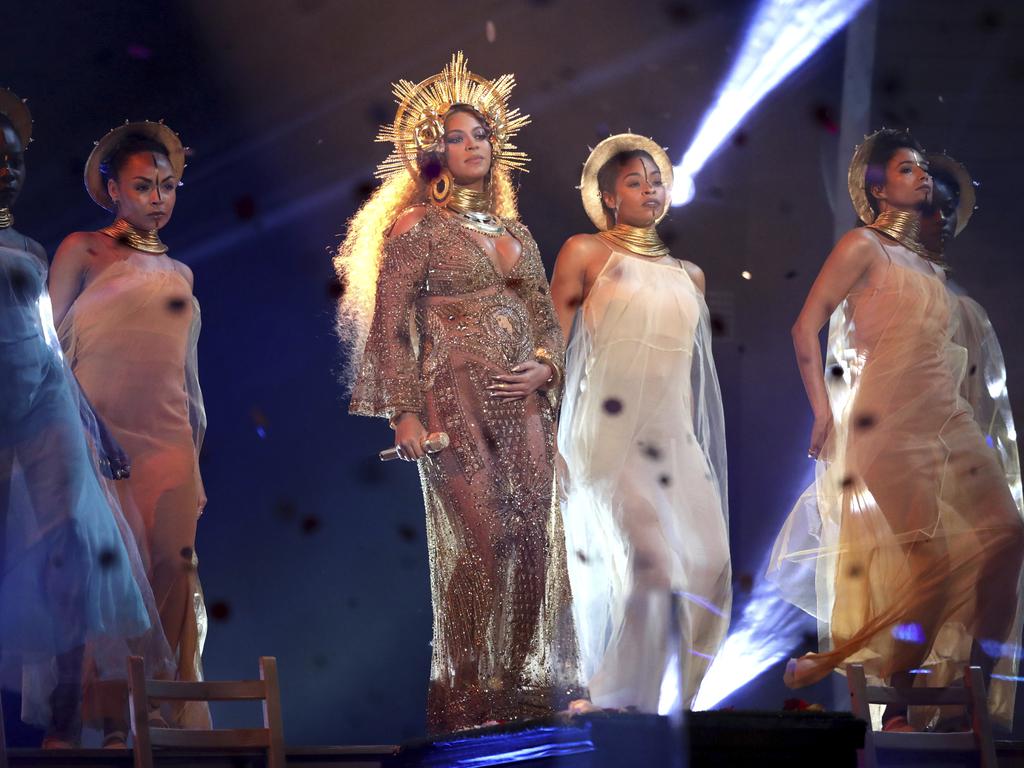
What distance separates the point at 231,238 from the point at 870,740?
9.12 ft

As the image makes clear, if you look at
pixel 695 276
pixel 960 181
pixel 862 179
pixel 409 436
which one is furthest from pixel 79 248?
pixel 960 181

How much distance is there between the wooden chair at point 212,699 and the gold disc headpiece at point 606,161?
2031mm

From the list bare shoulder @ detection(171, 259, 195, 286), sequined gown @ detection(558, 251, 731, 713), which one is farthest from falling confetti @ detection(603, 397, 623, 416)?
bare shoulder @ detection(171, 259, 195, 286)

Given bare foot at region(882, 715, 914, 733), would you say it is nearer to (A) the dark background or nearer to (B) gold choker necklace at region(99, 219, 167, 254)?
(A) the dark background

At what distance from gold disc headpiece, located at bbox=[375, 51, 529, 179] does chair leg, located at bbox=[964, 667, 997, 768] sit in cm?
189

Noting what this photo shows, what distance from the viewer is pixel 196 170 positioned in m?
5.27

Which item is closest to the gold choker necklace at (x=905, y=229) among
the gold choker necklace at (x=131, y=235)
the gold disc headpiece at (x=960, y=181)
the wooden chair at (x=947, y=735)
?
the gold disc headpiece at (x=960, y=181)

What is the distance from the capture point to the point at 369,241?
15.3 feet

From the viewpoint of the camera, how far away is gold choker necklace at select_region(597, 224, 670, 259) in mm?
4992

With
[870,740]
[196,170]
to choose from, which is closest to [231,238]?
[196,170]

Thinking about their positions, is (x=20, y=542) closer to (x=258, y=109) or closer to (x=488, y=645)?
(x=488, y=645)

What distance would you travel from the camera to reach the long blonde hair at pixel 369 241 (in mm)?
4621

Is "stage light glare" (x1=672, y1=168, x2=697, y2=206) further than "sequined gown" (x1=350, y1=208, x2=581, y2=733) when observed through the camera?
Yes

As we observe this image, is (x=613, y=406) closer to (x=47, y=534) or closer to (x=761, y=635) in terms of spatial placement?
(x=761, y=635)
